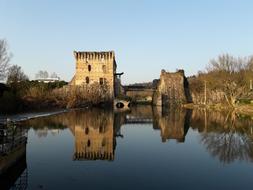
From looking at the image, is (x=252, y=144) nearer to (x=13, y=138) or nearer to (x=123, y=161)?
(x=123, y=161)

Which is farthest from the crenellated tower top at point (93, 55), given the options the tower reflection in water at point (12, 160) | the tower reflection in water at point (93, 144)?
the tower reflection in water at point (12, 160)

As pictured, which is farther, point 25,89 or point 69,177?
point 25,89

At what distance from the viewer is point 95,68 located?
77062mm

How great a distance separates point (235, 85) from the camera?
56.4m

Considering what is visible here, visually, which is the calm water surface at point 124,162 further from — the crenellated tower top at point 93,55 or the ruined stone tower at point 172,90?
the ruined stone tower at point 172,90

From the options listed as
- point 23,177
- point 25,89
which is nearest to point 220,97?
point 25,89

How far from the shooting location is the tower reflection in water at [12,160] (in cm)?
1168

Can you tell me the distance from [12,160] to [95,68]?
64.2 m

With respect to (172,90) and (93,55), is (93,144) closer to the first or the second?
(93,55)

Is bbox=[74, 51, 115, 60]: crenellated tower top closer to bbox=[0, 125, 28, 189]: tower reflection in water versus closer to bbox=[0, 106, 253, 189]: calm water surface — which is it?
bbox=[0, 106, 253, 189]: calm water surface

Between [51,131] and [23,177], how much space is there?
13676 mm

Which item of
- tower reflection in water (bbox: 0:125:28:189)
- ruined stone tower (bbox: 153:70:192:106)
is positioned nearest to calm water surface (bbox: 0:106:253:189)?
tower reflection in water (bbox: 0:125:28:189)

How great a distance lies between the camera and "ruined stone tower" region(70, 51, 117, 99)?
76438mm

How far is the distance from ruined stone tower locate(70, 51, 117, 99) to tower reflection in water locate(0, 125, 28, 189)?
61040mm
